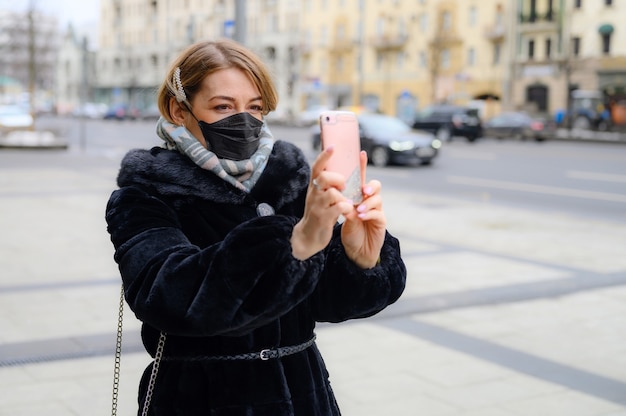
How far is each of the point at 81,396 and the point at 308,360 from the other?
2.92 metres

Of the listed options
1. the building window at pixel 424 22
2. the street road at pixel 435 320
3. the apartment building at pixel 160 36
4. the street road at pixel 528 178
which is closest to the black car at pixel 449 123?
the street road at pixel 528 178

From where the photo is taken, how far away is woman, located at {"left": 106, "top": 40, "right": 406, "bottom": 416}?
175 centimetres

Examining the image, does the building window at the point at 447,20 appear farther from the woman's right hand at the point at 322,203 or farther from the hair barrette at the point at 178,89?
the woman's right hand at the point at 322,203

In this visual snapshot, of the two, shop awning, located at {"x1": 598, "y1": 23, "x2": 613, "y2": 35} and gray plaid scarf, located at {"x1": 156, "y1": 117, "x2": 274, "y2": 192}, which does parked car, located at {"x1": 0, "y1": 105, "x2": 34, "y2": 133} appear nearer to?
shop awning, located at {"x1": 598, "y1": 23, "x2": 613, "y2": 35}

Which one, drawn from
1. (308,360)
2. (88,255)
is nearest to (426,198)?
(88,255)

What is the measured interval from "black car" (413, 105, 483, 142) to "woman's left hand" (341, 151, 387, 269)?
34.0 metres

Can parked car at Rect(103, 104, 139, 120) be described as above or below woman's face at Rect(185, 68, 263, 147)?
below

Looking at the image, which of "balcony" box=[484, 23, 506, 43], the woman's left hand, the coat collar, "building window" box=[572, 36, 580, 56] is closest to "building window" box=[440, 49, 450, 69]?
"balcony" box=[484, 23, 506, 43]

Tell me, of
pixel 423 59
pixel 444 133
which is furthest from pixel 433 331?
pixel 423 59

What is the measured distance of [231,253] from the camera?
1.74m

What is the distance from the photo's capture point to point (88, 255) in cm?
884

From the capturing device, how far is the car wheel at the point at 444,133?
3588 cm

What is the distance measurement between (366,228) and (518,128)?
122ft

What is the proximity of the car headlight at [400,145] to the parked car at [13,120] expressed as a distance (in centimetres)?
1761
